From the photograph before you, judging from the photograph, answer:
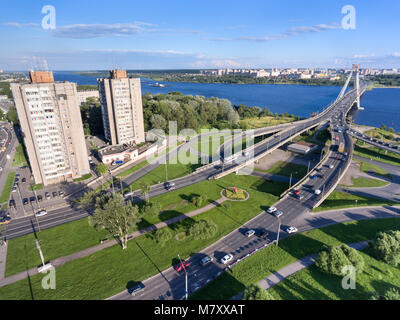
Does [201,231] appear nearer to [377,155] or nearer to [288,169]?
[288,169]

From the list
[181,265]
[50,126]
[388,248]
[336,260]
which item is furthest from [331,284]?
[50,126]

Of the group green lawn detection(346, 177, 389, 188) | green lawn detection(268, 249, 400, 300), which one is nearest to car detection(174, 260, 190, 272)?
green lawn detection(268, 249, 400, 300)

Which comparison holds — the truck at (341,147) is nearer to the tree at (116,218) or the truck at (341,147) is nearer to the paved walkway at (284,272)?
the paved walkway at (284,272)

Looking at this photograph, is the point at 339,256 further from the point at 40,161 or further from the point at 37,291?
the point at 40,161

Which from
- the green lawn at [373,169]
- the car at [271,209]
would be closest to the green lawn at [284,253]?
the car at [271,209]

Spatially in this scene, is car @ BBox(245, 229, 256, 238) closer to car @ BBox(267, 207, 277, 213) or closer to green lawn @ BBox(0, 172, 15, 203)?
car @ BBox(267, 207, 277, 213)
